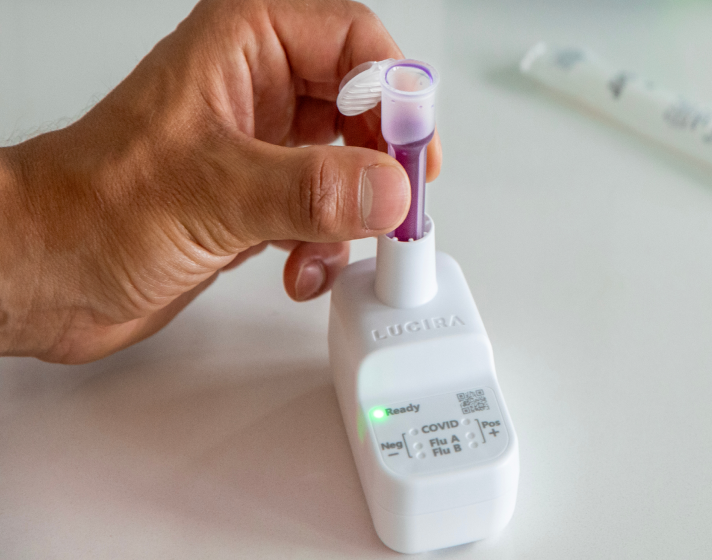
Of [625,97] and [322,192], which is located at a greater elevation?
[322,192]

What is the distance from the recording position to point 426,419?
523 mm

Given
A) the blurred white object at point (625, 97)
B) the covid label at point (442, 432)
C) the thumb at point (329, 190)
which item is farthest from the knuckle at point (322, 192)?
the blurred white object at point (625, 97)

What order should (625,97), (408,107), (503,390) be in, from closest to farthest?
(408,107) < (503,390) < (625,97)

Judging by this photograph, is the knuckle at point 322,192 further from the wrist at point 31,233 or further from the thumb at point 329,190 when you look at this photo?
the wrist at point 31,233

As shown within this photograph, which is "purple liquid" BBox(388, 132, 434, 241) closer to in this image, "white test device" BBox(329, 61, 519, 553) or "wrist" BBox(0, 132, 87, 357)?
"white test device" BBox(329, 61, 519, 553)

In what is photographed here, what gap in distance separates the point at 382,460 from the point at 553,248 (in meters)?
0.36

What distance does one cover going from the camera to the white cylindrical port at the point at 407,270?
542mm

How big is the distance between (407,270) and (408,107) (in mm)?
127

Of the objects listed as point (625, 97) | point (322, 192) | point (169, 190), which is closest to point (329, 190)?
point (322, 192)

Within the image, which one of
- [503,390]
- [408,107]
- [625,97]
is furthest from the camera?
[625,97]

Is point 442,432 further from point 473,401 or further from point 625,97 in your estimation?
point 625,97

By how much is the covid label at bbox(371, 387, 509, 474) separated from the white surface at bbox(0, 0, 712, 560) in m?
0.07

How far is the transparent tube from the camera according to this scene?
47 centimetres

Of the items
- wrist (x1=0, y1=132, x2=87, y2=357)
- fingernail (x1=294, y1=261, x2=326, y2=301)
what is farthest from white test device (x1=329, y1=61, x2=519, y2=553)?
wrist (x1=0, y1=132, x2=87, y2=357)
